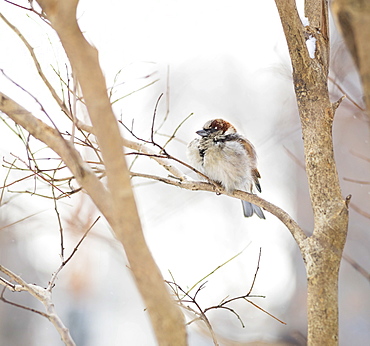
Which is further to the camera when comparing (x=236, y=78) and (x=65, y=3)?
(x=236, y=78)

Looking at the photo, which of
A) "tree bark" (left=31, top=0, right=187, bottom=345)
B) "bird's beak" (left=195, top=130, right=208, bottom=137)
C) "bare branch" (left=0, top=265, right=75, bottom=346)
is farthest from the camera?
"bird's beak" (left=195, top=130, right=208, bottom=137)

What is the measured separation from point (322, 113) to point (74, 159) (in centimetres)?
68

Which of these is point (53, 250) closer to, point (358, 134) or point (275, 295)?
point (275, 295)

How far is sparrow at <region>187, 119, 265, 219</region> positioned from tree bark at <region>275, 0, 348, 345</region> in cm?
74

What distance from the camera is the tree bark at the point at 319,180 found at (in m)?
1.03

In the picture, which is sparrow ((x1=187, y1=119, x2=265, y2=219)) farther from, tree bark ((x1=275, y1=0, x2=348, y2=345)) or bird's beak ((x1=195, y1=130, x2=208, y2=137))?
tree bark ((x1=275, y1=0, x2=348, y2=345))

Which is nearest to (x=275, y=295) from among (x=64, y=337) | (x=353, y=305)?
(x=353, y=305)

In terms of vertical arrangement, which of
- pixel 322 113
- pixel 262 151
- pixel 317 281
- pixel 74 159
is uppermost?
pixel 262 151

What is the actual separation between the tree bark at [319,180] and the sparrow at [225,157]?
74cm

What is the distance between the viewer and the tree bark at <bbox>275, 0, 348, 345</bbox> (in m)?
1.03

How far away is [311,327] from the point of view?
1034mm

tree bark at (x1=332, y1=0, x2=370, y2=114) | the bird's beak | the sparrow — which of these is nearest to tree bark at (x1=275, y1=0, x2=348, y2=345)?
tree bark at (x1=332, y1=0, x2=370, y2=114)

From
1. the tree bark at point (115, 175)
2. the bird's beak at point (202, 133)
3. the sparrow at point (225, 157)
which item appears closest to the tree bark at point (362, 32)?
the tree bark at point (115, 175)

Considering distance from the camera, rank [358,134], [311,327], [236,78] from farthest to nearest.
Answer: [236,78] < [358,134] < [311,327]
